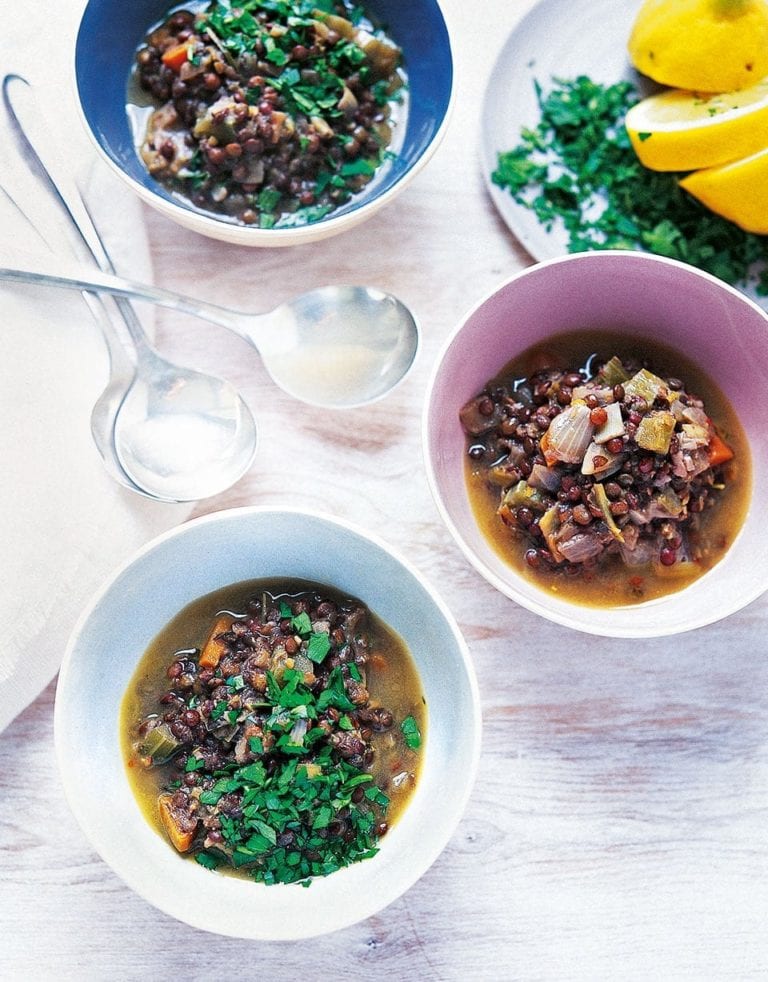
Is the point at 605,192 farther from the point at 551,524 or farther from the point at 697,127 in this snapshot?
Result: the point at 551,524

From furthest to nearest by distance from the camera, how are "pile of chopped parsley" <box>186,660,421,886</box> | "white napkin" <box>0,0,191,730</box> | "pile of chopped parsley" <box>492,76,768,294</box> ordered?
1. "pile of chopped parsley" <box>492,76,768,294</box>
2. "white napkin" <box>0,0,191,730</box>
3. "pile of chopped parsley" <box>186,660,421,886</box>

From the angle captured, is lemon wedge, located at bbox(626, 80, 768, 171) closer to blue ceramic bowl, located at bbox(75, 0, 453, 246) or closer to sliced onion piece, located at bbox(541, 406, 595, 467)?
blue ceramic bowl, located at bbox(75, 0, 453, 246)

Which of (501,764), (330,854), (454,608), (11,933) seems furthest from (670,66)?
(11,933)

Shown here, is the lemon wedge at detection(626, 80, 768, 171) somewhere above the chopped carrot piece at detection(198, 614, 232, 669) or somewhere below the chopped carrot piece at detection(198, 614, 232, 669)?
above

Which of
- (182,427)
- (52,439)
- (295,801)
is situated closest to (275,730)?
(295,801)

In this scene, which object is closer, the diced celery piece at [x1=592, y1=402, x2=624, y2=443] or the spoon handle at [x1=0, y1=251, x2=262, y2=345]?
the diced celery piece at [x1=592, y1=402, x2=624, y2=443]

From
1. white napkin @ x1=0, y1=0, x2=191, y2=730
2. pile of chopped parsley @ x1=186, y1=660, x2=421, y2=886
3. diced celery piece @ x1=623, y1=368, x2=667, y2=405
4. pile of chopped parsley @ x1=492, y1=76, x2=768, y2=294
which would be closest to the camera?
pile of chopped parsley @ x1=186, y1=660, x2=421, y2=886

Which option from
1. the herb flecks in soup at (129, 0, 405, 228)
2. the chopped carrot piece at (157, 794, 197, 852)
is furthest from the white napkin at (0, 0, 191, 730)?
the chopped carrot piece at (157, 794, 197, 852)
